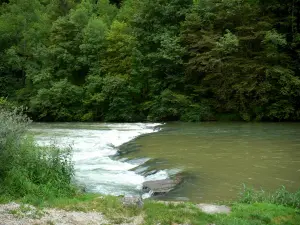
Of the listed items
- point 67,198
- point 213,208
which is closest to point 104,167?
point 67,198

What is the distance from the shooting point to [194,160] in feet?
58.9

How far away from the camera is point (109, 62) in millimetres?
43531

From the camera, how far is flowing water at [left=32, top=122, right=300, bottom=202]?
13.9 meters

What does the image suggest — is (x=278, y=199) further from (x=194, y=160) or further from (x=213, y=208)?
(x=194, y=160)

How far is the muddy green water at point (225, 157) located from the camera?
13.7 meters

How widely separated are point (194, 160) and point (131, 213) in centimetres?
887

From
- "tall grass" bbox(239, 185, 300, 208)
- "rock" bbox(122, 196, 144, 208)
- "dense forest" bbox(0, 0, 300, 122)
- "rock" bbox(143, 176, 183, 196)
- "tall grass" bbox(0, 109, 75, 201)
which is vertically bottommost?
"rock" bbox(143, 176, 183, 196)

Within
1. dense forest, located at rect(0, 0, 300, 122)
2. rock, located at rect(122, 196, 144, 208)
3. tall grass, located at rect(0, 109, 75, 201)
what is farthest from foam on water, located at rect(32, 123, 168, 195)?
dense forest, located at rect(0, 0, 300, 122)

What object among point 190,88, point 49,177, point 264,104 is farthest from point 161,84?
point 49,177

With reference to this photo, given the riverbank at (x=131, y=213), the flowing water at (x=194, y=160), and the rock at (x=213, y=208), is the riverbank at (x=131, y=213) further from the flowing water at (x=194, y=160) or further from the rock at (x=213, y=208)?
the flowing water at (x=194, y=160)

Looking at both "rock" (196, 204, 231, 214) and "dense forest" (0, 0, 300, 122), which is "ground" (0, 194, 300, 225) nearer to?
"rock" (196, 204, 231, 214)

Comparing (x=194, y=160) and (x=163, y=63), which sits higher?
(x=163, y=63)

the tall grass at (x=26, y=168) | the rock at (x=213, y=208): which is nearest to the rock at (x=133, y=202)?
the rock at (x=213, y=208)

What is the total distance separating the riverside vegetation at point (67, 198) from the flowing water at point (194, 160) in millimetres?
2132
